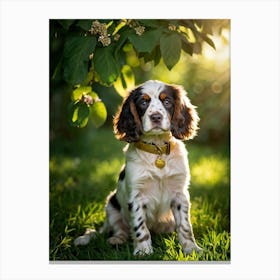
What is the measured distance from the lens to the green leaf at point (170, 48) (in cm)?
393

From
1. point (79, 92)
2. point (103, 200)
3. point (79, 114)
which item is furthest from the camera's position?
point (103, 200)

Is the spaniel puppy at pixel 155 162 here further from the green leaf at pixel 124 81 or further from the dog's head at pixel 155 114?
the green leaf at pixel 124 81

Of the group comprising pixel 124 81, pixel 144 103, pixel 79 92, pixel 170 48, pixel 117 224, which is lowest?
pixel 117 224

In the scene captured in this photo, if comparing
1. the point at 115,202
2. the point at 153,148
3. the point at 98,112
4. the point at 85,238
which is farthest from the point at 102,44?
the point at 85,238

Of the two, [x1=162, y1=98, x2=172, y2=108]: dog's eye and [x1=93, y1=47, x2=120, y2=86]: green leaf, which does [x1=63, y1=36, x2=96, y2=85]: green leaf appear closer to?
[x1=93, y1=47, x2=120, y2=86]: green leaf

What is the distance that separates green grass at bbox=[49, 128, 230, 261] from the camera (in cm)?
394

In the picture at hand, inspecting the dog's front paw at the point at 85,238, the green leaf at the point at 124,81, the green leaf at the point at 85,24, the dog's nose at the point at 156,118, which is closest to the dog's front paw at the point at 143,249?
the dog's front paw at the point at 85,238

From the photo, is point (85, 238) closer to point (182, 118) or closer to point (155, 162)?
point (155, 162)

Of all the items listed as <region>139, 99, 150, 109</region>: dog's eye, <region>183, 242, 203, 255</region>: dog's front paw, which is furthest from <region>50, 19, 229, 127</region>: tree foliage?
<region>183, 242, 203, 255</region>: dog's front paw

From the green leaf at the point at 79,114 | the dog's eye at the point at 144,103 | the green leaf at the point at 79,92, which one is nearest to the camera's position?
the dog's eye at the point at 144,103

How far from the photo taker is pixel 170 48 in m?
3.93

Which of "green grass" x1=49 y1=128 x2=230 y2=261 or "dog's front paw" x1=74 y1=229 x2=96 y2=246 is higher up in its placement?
"green grass" x1=49 y1=128 x2=230 y2=261

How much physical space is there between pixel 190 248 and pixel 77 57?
1515 mm

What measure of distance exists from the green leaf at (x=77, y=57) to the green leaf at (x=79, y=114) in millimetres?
193
